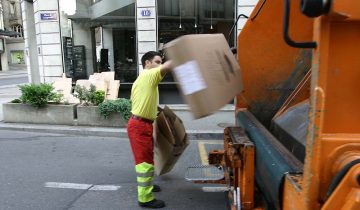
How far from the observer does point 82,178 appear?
4.89 m

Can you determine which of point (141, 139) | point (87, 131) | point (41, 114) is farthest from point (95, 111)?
point (141, 139)

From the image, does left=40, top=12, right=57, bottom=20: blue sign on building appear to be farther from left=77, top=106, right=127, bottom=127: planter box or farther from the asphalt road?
the asphalt road

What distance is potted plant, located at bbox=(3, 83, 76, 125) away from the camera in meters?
7.96

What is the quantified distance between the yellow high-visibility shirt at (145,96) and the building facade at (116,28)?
257 inches

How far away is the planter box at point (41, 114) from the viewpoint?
7.98 meters

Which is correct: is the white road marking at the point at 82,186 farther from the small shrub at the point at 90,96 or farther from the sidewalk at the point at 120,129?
the small shrub at the point at 90,96

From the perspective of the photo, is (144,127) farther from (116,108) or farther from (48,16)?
(48,16)

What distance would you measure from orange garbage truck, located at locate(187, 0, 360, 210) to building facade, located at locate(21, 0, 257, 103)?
646 centimetres

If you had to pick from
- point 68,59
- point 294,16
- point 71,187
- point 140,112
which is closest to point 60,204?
point 71,187

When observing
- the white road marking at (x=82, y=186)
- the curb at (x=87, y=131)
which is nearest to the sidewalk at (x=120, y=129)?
the curb at (x=87, y=131)

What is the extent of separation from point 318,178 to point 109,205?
115 inches

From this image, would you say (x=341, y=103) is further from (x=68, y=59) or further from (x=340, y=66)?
(x=68, y=59)

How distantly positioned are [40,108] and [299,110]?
6.47 metres

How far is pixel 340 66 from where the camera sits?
159 centimetres
